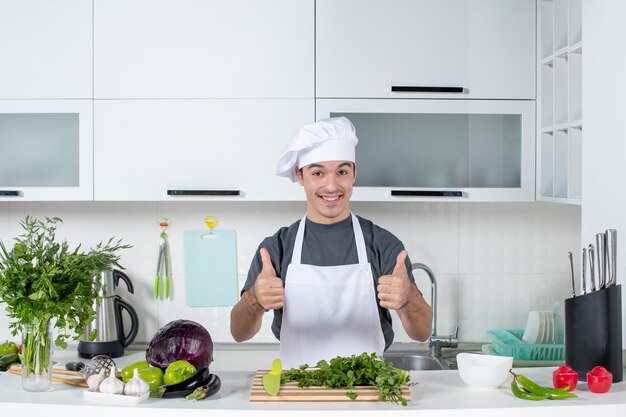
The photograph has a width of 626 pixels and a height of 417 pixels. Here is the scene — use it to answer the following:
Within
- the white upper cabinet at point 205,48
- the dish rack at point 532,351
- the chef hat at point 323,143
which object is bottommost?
the dish rack at point 532,351

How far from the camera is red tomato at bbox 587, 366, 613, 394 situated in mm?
1871

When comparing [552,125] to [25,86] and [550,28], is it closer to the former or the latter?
[550,28]

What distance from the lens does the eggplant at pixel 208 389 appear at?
1.76 metres

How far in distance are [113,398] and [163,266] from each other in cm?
150

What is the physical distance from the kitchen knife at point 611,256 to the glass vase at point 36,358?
146 centimetres

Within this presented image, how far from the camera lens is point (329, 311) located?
2.45 metres

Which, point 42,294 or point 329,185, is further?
point 329,185

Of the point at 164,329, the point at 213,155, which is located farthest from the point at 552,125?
the point at 164,329

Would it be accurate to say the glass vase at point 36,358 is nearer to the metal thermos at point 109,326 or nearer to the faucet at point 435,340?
the metal thermos at point 109,326

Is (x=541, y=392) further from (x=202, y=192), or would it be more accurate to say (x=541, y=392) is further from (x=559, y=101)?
(x=202, y=192)

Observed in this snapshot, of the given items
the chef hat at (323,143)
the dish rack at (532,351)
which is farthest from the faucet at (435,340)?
the chef hat at (323,143)

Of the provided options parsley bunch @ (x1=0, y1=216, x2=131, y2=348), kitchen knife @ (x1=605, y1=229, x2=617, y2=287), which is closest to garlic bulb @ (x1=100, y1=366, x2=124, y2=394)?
parsley bunch @ (x1=0, y1=216, x2=131, y2=348)

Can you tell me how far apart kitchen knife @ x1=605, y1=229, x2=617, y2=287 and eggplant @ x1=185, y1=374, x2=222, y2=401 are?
42.0 inches

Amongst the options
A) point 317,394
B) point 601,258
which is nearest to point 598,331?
point 601,258
